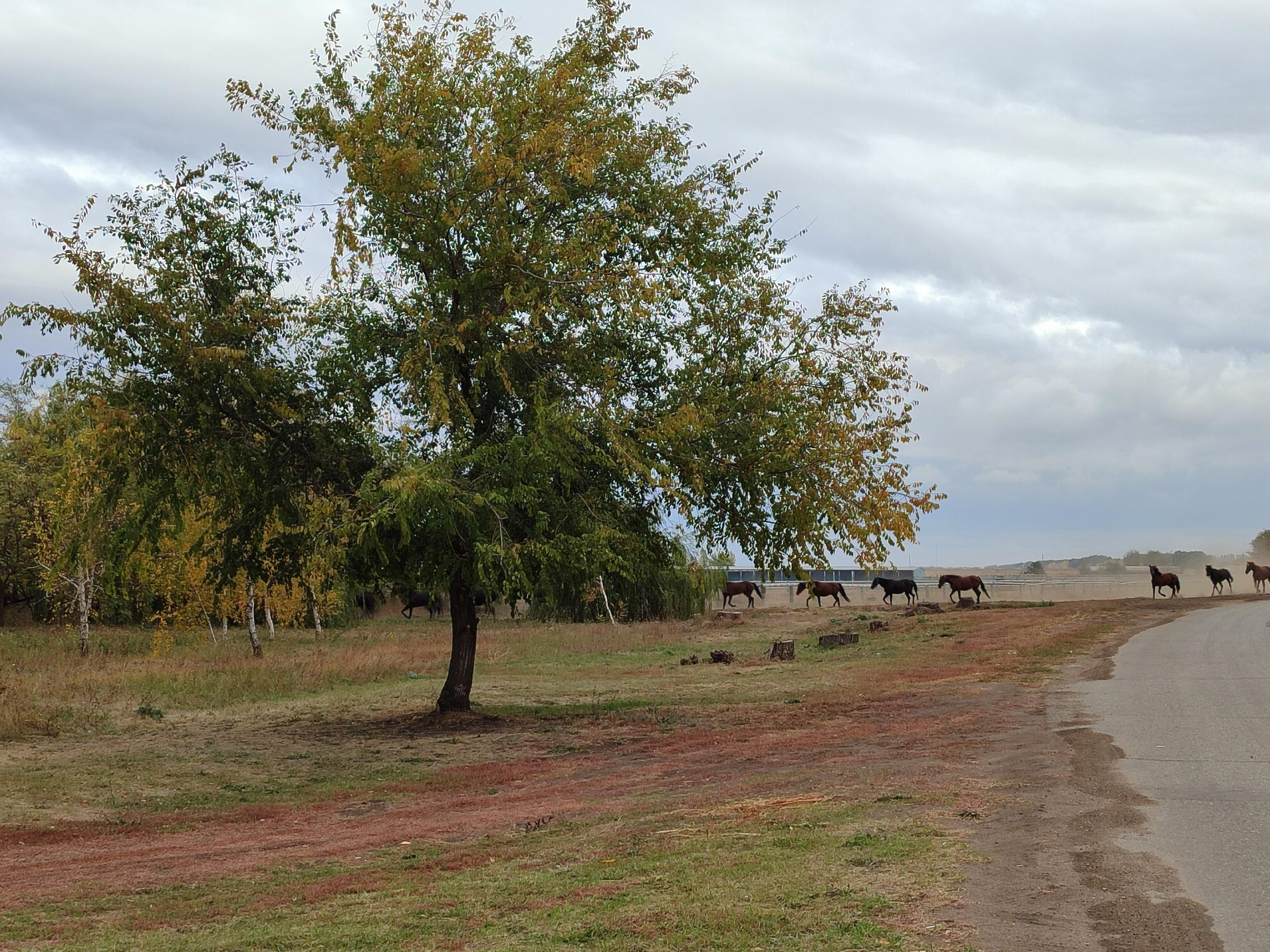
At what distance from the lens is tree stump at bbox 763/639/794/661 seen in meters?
35.7

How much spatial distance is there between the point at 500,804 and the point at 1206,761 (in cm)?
765

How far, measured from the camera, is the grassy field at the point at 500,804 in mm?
7461

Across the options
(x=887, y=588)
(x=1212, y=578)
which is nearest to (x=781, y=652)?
(x=887, y=588)

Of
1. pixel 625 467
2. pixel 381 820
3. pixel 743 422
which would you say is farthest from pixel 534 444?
pixel 381 820

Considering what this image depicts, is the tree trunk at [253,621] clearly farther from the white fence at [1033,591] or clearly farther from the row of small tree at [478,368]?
the white fence at [1033,591]

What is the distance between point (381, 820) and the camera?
12.9 meters

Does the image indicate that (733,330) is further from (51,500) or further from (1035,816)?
(51,500)

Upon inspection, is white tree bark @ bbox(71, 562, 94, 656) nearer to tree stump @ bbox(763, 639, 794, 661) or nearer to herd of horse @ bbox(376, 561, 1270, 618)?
tree stump @ bbox(763, 639, 794, 661)

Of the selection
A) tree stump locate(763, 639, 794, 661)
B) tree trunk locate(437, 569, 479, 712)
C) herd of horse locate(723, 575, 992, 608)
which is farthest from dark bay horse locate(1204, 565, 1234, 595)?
tree trunk locate(437, 569, 479, 712)

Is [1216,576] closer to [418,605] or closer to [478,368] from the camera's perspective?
[418,605]

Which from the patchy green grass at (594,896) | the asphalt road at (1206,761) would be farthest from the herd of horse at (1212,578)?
the patchy green grass at (594,896)

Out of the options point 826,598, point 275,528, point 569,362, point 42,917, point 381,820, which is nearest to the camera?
point 42,917

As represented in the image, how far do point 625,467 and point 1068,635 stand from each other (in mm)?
21519

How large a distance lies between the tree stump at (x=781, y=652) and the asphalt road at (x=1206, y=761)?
10.6m
